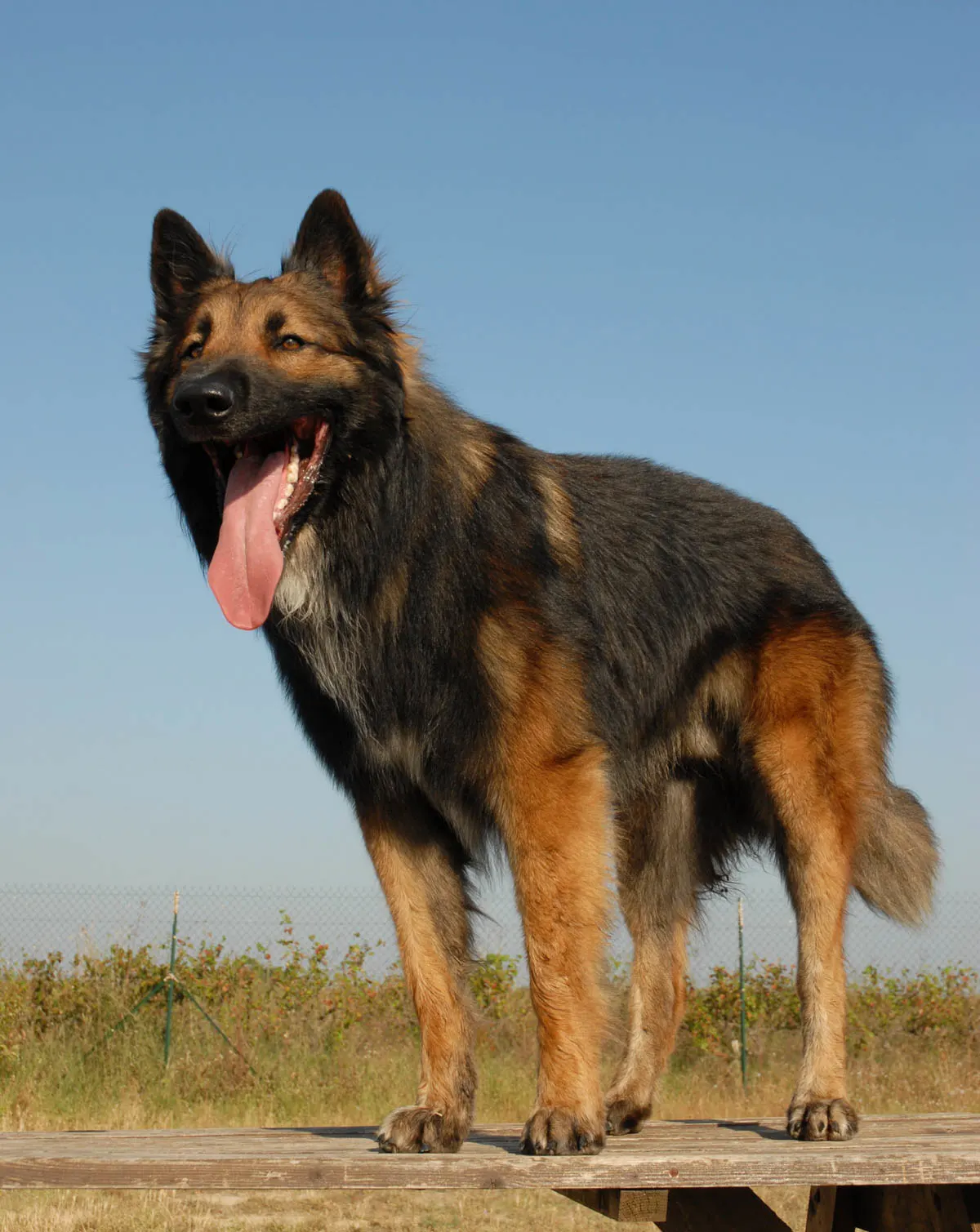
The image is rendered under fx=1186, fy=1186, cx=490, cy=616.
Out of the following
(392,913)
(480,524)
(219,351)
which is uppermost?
(219,351)

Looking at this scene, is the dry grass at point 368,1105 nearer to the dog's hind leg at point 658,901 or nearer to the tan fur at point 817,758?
the dog's hind leg at point 658,901

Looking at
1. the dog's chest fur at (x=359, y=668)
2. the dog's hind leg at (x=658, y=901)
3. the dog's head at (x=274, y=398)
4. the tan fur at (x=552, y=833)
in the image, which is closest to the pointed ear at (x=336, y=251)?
the dog's head at (x=274, y=398)

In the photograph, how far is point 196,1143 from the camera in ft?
12.8

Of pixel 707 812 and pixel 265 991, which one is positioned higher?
pixel 707 812

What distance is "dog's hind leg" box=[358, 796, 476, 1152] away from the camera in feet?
12.3

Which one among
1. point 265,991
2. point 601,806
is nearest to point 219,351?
point 601,806

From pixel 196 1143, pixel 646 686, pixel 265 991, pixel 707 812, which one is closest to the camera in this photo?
pixel 196 1143

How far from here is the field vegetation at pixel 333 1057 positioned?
7781 millimetres

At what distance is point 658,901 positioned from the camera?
15.8 feet

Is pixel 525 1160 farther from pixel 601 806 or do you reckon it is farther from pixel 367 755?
pixel 367 755

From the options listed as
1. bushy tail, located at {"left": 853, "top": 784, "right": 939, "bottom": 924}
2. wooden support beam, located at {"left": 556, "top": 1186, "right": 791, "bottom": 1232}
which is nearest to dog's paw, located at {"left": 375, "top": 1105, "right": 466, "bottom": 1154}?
wooden support beam, located at {"left": 556, "top": 1186, "right": 791, "bottom": 1232}

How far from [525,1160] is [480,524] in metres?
1.84

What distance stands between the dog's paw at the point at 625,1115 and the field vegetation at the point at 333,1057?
3.24m

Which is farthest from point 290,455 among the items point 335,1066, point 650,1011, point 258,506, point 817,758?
point 335,1066
